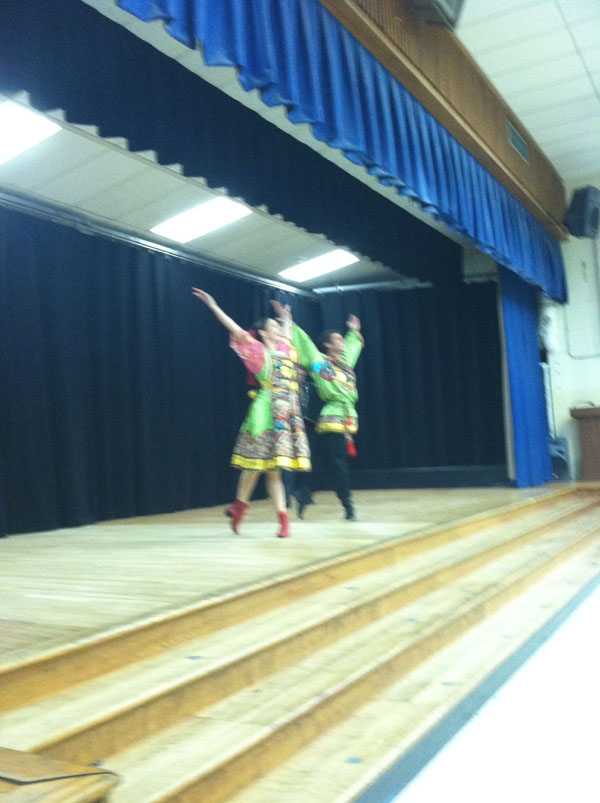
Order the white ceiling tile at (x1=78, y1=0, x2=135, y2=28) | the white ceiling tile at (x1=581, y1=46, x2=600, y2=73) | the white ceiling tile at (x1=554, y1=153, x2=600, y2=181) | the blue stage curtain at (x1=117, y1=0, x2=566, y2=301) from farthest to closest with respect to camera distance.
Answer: the white ceiling tile at (x1=554, y1=153, x2=600, y2=181), the white ceiling tile at (x1=581, y1=46, x2=600, y2=73), the white ceiling tile at (x1=78, y1=0, x2=135, y2=28), the blue stage curtain at (x1=117, y1=0, x2=566, y2=301)

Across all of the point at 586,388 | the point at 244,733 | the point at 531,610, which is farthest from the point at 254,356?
the point at 586,388

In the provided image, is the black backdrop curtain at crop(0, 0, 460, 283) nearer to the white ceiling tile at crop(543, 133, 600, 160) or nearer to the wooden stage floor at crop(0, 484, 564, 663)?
the white ceiling tile at crop(543, 133, 600, 160)

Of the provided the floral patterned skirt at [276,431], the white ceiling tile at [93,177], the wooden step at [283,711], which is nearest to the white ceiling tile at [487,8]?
the white ceiling tile at [93,177]

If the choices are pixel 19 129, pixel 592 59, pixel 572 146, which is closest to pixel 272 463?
pixel 19 129

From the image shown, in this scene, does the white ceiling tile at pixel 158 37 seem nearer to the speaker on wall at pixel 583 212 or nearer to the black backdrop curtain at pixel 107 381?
the black backdrop curtain at pixel 107 381

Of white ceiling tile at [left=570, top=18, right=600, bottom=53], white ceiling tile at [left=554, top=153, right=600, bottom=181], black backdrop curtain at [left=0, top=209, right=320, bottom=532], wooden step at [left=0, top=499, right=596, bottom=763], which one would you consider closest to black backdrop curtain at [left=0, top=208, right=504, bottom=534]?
black backdrop curtain at [left=0, top=209, right=320, bottom=532]

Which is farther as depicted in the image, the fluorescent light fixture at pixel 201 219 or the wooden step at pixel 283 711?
the fluorescent light fixture at pixel 201 219

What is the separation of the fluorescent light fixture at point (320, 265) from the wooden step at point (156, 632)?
14.1ft

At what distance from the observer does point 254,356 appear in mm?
3654

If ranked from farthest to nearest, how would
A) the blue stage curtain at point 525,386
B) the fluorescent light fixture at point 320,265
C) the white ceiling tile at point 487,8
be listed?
the fluorescent light fixture at point 320,265 < the blue stage curtain at point 525,386 < the white ceiling tile at point 487,8

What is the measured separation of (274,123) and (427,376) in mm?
4105

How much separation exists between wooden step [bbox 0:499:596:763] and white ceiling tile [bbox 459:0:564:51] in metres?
3.06

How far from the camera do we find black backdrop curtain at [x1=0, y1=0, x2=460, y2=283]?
290 centimetres

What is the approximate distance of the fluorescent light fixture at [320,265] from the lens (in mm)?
7008
